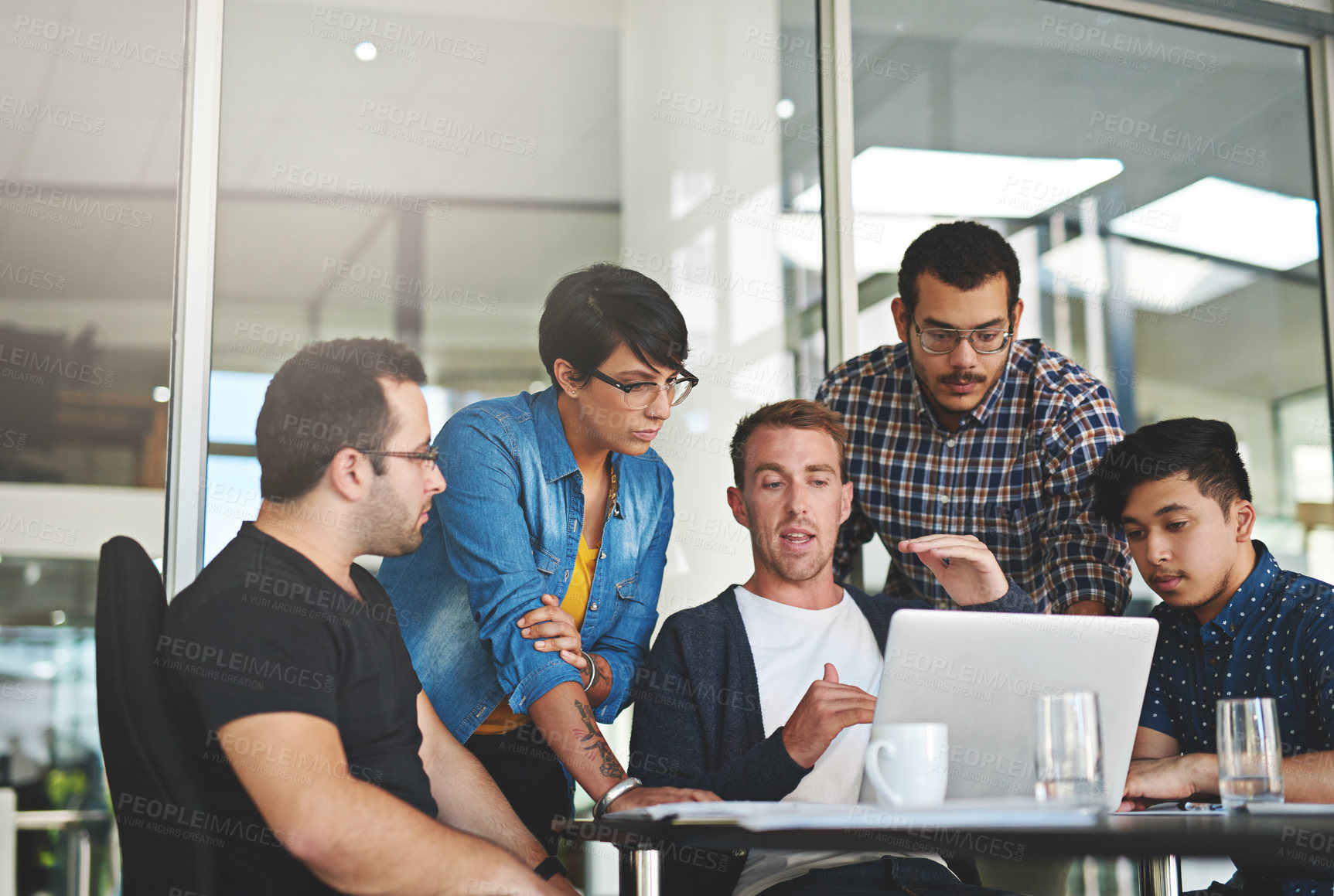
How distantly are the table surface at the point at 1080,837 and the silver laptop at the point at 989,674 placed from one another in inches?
7.9

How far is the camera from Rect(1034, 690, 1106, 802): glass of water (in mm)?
1309

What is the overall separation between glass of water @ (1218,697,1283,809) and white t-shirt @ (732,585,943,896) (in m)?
0.65

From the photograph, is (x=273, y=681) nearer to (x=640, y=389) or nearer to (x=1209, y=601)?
(x=640, y=389)

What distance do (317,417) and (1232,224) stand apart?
123 inches

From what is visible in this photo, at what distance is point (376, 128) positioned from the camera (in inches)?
110

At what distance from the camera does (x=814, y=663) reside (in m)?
2.20

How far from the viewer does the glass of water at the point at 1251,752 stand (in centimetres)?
147

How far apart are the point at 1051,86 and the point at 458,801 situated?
111 inches

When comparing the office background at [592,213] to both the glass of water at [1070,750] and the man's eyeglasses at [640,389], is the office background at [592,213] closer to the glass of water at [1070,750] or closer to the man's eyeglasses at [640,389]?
the man's eyeglasses at [640,389]

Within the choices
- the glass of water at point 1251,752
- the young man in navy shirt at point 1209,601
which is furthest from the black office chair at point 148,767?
the young man in navy shirt at point 1209,601

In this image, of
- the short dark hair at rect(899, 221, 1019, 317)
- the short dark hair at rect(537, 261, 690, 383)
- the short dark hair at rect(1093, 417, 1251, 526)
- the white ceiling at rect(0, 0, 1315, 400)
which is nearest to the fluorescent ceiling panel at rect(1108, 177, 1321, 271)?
the white ceiling at rect(0, 0, 1315, 400)

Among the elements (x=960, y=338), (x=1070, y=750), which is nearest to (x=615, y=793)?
(x=1070, y=750)

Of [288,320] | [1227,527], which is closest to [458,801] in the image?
[288,320]

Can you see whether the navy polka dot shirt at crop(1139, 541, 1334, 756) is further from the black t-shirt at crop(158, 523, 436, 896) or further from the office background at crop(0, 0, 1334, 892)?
the black t-shirt at crop(158, 523, 436, 896)
